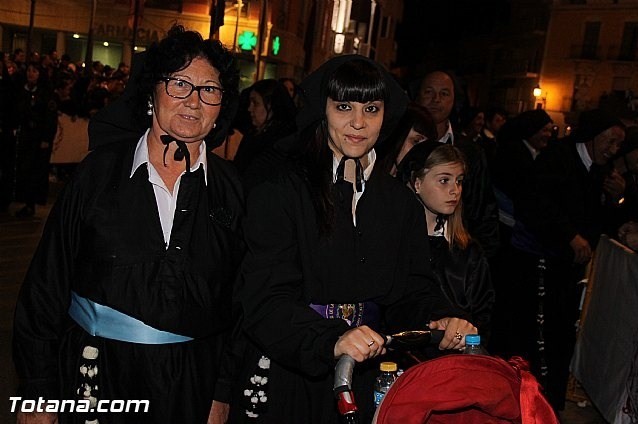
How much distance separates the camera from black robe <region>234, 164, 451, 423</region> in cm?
322

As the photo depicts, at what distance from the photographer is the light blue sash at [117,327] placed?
322 cm

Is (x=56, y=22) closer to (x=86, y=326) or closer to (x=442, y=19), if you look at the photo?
(x=86, y=326)

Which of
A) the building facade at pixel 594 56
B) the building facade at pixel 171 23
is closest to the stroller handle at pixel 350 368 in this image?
the building facade at pixel 171 23

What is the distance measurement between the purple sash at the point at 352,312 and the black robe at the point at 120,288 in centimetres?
45

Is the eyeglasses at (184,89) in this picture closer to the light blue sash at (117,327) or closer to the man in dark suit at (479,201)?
the light blue sash at (117,327)

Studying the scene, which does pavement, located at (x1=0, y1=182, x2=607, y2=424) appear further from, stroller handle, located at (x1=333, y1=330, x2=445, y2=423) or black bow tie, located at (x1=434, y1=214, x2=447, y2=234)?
stroller handle, located at (x1=333, y1=330, x2=445, y2=423)

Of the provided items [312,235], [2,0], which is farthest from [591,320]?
[2,0]

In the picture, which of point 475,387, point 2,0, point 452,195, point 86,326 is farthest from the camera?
point 2,0

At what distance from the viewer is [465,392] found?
2.43 meters

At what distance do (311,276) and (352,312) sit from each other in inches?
9.2

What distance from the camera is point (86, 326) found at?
10.8ft

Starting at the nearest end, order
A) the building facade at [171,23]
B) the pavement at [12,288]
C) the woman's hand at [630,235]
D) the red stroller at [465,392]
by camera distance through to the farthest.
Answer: the red stroller at [465,392], the pavement at [12,288], the woman's hand at [630,235], the building facade at [171,23]

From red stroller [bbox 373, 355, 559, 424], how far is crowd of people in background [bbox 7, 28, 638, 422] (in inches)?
14.7

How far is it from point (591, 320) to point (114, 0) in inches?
729
